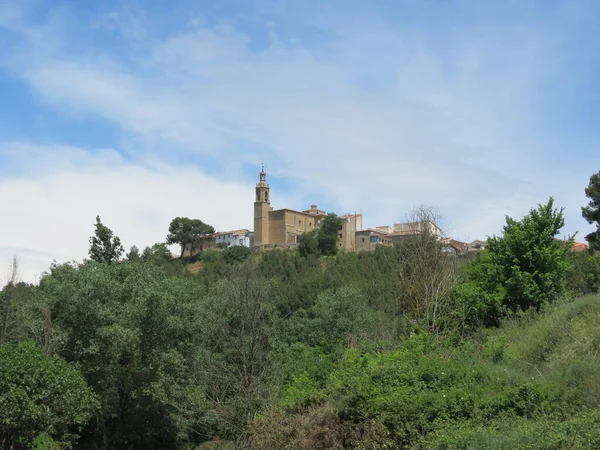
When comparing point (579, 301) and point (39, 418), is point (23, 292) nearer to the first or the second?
point (39, 418)

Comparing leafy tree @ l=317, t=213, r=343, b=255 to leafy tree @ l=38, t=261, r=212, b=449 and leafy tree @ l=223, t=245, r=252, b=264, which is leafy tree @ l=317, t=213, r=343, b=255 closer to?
leafy tree @ l=223, t=245, r=252, b=264

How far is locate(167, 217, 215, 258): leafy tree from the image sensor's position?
91750 millimetres

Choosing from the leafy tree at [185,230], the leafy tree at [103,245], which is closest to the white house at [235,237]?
the leafy tree at [185,230]

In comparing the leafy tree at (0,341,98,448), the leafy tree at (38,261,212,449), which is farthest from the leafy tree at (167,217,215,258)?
the leafy tree at (0,341,98,448)

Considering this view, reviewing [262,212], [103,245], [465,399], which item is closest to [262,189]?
[262,212]

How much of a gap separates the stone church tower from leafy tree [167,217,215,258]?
12.7 metres

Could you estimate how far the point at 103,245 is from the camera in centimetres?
3709

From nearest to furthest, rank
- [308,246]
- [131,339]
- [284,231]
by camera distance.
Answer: [131,339], [308,246], [284,231]

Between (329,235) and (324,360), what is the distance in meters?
70.7

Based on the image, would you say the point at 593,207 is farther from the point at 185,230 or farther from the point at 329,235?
the point at 185,230

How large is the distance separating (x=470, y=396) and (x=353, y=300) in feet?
72.2

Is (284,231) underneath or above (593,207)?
above

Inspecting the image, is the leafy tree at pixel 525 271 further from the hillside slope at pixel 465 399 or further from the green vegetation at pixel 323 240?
the green vegetation at pixel 323 240

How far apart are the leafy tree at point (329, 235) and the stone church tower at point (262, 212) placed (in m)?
15.7
